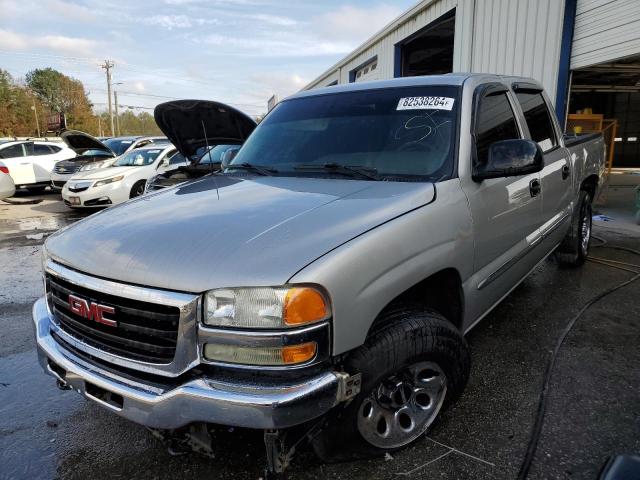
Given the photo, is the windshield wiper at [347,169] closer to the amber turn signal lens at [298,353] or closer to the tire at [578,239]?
the amber turn signal lens at [298,353]

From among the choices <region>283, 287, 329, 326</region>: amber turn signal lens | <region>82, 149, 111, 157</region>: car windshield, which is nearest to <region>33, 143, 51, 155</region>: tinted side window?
<region>82, 149, 111, 157</region>: car windshield

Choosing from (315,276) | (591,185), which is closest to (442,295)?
(315,276)

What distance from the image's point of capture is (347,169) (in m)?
2.67

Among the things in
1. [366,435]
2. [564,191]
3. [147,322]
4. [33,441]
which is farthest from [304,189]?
[564,191]

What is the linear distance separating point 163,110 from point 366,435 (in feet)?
12.6

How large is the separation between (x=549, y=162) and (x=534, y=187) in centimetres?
57

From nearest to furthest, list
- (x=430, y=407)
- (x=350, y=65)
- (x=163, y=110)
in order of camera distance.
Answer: (x=430, y=407) < (x=163, y=110) < (x=350, y=65)

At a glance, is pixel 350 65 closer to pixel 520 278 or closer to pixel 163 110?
pixel 163 110

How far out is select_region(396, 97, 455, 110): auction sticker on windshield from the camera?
9.11 ft

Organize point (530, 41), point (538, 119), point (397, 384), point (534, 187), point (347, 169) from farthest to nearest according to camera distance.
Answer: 1. point (530, 41)
2. point (538, 119)
3. point (534, 187)
4. point (347, 169)
5. point (397, 384)

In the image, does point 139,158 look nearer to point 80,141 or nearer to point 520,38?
point 80,141

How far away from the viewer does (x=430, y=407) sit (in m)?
2.32

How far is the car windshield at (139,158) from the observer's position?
10.8 meters

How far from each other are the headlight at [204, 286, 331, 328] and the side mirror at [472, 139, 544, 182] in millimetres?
1386
